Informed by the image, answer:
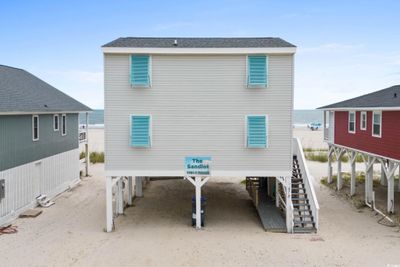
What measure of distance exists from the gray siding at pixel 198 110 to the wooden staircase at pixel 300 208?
1.89 metres

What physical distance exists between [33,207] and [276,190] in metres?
12.8

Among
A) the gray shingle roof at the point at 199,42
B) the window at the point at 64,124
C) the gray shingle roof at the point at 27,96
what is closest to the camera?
the gray shingle roof at the point at 199,42

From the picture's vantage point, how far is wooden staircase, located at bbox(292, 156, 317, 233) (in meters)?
15.8

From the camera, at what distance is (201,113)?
15.9m

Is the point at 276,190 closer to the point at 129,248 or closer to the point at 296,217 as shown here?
the point at 296,217

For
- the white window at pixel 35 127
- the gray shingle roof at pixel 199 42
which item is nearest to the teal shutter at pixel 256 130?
the gray shingle roof at pixel 199 42

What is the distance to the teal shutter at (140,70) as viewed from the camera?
51.4ft

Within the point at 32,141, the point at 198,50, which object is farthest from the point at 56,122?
the point at 198,50

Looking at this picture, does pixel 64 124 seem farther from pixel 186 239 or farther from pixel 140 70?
pixel 186 239

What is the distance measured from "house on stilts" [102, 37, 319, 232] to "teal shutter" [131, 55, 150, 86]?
1.7 inches

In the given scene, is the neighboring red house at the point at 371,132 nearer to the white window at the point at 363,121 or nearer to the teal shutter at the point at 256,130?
the white window at the point at 363,121

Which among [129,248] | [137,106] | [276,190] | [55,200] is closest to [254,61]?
[137,106]

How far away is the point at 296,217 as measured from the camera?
640 inches

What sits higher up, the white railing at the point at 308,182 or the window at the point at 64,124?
the window at the point at 64,124
